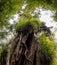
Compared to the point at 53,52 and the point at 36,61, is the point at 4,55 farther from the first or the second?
the point at 53,52

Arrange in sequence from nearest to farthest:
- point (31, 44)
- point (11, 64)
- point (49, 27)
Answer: point (11, 64) → point (31, 44) → point (49, 27)

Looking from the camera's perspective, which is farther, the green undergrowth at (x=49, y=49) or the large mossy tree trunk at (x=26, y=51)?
the green undergrowth at (x=49, y=49)

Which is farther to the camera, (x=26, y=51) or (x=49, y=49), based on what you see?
(x=49, y=49)

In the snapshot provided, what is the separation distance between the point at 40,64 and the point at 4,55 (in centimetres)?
175

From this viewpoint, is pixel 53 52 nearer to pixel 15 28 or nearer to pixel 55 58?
pixel 55 58

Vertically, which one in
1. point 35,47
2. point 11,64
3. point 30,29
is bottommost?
point 11,64

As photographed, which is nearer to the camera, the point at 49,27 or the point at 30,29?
the point at 30,29

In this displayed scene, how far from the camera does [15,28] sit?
11.5m

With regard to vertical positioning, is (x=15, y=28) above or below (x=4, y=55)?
above

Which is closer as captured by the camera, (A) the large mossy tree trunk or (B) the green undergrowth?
(A) the large mossy tree trunk

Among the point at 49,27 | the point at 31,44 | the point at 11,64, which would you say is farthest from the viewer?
the point at 49,27

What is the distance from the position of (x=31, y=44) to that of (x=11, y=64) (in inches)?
55.6

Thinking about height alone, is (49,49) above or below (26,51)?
above

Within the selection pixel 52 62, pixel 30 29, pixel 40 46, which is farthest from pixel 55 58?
pixel 30 29
